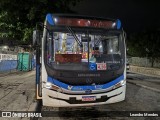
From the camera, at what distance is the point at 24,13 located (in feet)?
73.3

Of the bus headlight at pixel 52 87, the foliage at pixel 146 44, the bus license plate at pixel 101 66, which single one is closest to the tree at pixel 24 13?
the bus license plate at pixel 101 66

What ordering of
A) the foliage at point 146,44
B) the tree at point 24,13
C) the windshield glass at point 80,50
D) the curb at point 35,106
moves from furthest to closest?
the foliage at point 146,44, the tree at point 24,13, the curb at point 35,106, the windshield glass at point 80,50

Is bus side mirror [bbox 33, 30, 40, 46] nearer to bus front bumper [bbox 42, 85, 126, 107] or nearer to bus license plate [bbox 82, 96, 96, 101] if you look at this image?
bus front bumper [bbox 42, 85, 126, 107]

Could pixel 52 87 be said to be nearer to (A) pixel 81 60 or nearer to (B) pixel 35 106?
(A) pixel 81 60

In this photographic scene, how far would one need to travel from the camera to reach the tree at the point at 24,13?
2117 cm

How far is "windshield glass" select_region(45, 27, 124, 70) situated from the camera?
341 inches

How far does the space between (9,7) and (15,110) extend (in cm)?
1347

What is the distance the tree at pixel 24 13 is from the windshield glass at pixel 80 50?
1238 centimetres

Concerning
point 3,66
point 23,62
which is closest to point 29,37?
point 3,66

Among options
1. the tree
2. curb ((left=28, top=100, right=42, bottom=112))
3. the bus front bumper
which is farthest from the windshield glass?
the tree

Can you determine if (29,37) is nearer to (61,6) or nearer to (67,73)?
(61,6)

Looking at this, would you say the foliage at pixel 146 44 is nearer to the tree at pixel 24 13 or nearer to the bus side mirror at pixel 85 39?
the tree at pixel 24 13

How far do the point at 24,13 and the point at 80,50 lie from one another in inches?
573

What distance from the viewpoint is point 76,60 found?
8.73 m
